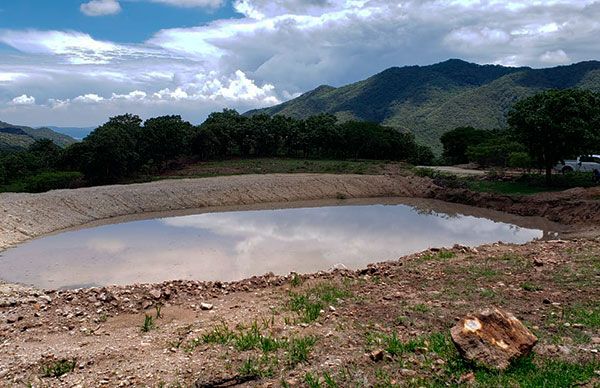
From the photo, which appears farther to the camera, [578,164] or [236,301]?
[578,164]

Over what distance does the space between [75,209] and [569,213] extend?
92.2ft

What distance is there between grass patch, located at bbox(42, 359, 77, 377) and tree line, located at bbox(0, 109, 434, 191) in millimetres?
35455

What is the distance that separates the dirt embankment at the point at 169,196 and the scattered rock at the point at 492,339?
21040 millimetres

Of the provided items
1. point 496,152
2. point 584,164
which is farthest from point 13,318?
point 496,152

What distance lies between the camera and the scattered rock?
6.27 meters

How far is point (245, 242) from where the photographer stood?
2161 cm

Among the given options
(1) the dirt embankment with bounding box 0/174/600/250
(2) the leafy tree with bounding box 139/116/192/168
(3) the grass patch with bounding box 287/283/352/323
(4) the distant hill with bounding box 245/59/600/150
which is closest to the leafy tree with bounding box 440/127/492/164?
(1) the dirt embankment with bounding box 0/174/600/250

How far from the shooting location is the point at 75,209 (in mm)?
27938

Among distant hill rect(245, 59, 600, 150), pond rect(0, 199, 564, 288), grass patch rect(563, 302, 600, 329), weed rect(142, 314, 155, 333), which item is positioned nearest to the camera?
grass patch rect(563, 302, 600, 329)

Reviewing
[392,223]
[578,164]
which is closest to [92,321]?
[392,223]

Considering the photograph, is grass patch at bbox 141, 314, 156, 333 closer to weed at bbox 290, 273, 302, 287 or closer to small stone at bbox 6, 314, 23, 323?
small stone at bbox 6, 314, 23, 323

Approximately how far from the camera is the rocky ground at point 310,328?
6.58 meters

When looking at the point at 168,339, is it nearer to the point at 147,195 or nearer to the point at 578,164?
the point at 147,195

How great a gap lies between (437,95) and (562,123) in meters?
104
